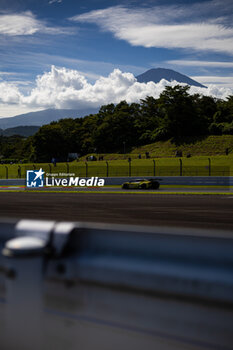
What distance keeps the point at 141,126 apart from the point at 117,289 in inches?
3971

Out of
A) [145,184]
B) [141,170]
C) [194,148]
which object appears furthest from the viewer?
[194,148]

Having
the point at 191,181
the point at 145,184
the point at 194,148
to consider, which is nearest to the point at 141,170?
the point at 191,181

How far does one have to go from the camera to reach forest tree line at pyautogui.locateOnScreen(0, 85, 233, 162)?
92.7 meters

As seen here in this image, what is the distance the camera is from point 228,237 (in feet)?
9.82

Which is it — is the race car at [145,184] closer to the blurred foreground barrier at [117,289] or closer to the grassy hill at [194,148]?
the blurred foreground barrier at [117,289]

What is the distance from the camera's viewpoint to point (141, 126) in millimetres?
102938

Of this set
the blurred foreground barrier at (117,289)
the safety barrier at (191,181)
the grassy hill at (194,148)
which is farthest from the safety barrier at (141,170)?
the blurred foreground barrier at (117,289)

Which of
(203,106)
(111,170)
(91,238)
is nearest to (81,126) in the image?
(203,106)

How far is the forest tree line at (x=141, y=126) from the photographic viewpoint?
92.7m

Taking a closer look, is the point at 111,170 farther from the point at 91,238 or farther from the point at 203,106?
the point at 203,106

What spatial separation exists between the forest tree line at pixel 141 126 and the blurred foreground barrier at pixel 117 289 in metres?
85.1

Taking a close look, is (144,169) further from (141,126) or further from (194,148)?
(141,126)

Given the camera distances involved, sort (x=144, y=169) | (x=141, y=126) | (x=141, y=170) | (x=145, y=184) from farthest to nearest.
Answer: (x=141, y=126) → (x=141, y=170) → (x=144, y=169) → (x=145, y=184)

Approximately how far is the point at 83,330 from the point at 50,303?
1.57 ft
